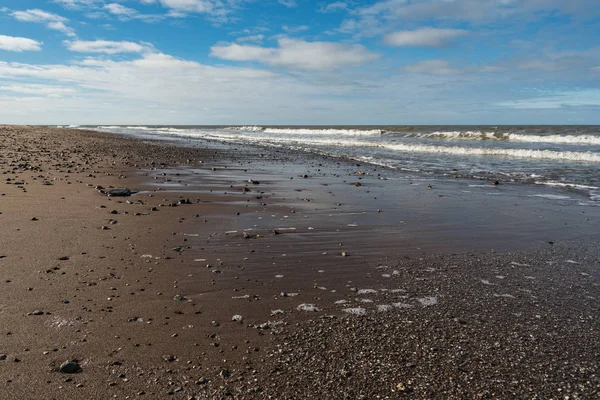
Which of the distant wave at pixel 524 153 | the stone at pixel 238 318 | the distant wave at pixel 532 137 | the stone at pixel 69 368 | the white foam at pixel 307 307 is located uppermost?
the distant wave at pixel 532 137

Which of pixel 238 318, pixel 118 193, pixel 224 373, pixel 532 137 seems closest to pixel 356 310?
pixel 238 318

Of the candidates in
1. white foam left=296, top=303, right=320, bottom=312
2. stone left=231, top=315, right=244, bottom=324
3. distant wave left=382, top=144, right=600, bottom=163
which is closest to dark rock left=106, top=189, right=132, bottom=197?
stone left=231, top=315, right=244, bottom=324

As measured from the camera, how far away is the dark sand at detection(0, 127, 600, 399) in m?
3.19

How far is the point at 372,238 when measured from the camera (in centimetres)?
739

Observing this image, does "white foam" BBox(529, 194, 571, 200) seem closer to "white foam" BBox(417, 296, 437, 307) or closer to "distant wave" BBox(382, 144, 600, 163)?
"white foam" BBox(417, 296, 437, 307)

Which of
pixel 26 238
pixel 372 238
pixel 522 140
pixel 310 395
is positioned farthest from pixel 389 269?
pixel 522 140

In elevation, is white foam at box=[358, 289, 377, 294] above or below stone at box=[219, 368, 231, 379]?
above

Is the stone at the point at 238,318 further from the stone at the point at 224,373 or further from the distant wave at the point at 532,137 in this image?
the distant wave at the point at 532,137

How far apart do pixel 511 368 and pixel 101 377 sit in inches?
130

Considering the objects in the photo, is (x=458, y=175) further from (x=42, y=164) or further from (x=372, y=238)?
(x=42, y=164)

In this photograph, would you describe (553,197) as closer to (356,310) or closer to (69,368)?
(356,310)

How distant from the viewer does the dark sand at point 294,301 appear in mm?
3188

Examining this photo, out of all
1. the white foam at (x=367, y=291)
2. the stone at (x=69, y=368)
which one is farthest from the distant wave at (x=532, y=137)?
the stone at (x=69, y=368)

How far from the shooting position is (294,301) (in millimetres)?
4672
